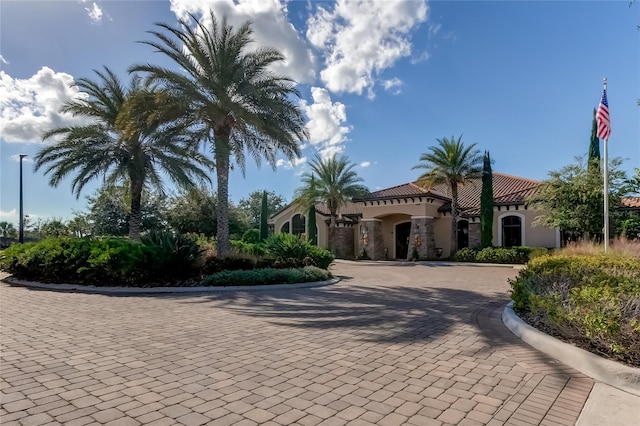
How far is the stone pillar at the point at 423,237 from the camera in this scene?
28.8 meters

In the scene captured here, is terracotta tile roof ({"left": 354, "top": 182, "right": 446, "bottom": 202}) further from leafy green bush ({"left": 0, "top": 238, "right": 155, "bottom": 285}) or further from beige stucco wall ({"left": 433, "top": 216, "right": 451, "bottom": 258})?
leafy green bush ({"left": 0, "top": 238, "right": 155, "bottom": 285})

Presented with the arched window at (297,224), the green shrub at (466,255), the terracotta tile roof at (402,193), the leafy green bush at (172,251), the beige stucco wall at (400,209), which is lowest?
the green shrub at (466,255)

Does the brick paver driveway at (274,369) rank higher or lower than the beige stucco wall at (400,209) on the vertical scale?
lower

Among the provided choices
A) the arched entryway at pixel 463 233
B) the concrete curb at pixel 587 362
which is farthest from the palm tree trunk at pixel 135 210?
the arched entryway at pixel 463 233

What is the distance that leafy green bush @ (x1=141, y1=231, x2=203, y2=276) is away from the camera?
12.6 m

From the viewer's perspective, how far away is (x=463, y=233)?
2988cm

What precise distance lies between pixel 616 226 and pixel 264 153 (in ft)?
60.6

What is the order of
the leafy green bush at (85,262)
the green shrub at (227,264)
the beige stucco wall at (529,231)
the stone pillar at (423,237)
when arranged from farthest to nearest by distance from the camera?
the stone pillar at (423,237), the beige stucco wall at (529,231), the green shrub at (227,264), the leafy green bush at (85,262)

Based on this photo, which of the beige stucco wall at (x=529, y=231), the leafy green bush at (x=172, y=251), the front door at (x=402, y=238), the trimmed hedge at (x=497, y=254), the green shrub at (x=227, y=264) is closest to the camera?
the leafy green bush at (x=172, y=251)

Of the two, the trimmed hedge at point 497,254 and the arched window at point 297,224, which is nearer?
the trimmed hedge at point 497,254

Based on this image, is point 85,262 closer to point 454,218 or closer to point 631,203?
point 454,218

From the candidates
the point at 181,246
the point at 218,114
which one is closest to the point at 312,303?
the point at 181,246

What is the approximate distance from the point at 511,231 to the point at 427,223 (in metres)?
5.55

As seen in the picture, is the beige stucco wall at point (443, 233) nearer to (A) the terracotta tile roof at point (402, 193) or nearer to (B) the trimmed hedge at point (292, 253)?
(A) the terracotta tile roof at point (402, 193)
